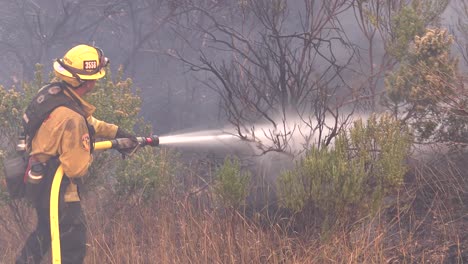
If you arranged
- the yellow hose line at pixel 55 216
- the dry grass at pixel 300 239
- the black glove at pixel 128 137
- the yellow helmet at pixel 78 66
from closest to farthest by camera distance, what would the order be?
the dry grass at pixel 300 239 < the yellow hose line at pixel 55 216 < the yellow helmet at pixel 78 66 < the black glove at pixel 128 137

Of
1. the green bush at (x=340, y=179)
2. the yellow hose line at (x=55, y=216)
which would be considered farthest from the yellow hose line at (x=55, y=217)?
the green bush at (x=340, y=179)

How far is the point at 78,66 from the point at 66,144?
595mm

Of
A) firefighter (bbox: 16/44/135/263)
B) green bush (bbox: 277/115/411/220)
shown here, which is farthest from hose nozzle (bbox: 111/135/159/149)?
green bush (bbox: 277/115/411/220)

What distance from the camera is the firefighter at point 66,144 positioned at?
3.57 meters

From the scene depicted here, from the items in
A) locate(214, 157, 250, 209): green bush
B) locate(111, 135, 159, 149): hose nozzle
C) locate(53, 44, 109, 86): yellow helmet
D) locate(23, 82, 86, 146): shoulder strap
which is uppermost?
locate(53, 44, 109, 86): yellow helmet

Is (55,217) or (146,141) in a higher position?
(146,141)

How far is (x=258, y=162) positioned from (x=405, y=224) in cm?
253

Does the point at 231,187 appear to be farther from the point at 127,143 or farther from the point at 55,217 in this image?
the point at 55,217

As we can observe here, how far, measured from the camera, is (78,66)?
146 inches

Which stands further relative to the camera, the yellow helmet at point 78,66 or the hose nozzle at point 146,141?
the hose nozzle at point 146,141

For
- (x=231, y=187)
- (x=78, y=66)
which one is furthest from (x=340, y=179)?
(x=78, y=66)

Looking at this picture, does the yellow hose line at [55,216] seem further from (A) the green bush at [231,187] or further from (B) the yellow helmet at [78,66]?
(A) the green bush at [231,187]

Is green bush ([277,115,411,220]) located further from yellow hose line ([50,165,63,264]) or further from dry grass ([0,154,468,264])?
yellow hose line ([50,165,63,264])

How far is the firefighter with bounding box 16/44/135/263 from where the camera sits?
3.57 metres
